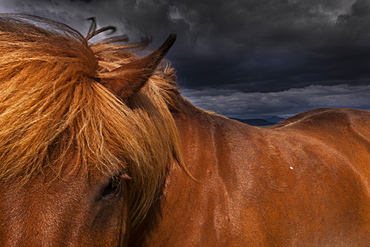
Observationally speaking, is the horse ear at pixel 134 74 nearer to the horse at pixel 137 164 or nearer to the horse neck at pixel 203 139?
the horse at pixel 137 164

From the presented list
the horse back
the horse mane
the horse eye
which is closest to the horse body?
the horse back

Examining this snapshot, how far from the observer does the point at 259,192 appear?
278 cm

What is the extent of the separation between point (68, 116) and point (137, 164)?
0.67m

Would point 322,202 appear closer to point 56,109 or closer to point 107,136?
point 107,136

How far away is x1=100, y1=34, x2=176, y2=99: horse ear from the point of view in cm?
187

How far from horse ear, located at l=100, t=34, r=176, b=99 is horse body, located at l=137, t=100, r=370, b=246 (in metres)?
0.96

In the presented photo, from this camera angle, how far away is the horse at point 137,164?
5.41 feet

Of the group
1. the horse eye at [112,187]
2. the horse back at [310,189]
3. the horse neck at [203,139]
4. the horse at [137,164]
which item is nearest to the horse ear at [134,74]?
the horse at [137,164]

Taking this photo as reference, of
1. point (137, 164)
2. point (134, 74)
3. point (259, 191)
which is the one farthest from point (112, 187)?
point (259, 191)

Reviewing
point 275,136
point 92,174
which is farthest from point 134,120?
point 275,136

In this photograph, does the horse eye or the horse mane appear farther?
the horse eye

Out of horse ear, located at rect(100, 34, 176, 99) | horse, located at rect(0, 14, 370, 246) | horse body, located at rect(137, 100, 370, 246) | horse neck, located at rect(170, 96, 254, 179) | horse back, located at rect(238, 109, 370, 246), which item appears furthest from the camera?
horse back, located at rect(238, 109, 370, 246)

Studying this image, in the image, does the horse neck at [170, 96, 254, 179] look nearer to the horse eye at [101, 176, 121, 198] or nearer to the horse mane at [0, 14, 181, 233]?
the horse mane at [0, 14, 181, 233]

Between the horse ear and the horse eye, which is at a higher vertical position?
the horse ear
